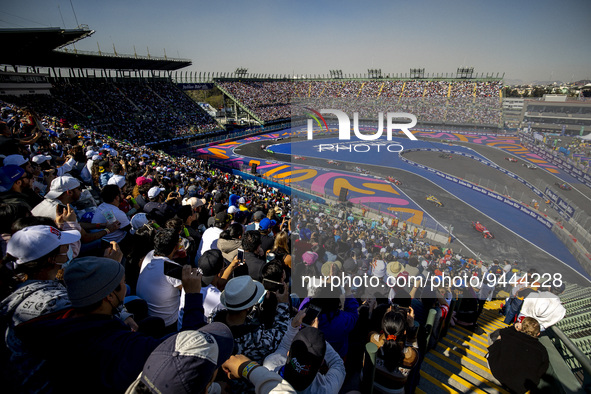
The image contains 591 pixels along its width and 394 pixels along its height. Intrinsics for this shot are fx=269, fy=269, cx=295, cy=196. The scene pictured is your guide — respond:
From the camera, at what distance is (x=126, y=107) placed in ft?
128

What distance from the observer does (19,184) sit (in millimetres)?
4020

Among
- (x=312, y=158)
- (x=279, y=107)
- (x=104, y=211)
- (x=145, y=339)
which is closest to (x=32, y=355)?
(x=145, y=339)

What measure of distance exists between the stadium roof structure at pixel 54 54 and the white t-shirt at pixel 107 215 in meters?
27.0

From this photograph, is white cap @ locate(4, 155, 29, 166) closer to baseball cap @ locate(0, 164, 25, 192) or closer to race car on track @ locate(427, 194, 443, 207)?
baseball cap @ locate(0, 164, 25, 192)

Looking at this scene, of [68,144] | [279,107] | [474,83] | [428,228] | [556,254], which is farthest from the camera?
[279,107]

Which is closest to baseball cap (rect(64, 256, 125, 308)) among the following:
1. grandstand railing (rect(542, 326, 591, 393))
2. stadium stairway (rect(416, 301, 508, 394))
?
stadium stairway (rect(416, 301, 508, 394))

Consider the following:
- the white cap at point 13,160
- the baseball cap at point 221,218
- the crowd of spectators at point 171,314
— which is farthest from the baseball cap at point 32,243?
the white cap at point 13,160

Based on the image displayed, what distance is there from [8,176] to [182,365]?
455 centimetres

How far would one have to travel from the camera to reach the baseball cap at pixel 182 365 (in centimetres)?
135

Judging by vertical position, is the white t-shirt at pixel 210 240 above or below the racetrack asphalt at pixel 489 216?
above

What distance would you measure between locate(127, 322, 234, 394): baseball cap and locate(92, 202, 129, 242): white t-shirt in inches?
131

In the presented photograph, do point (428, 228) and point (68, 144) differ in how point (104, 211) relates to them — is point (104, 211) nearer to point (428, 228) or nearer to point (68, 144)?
point (68, 144)

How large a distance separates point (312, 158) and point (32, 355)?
3259 centimetres

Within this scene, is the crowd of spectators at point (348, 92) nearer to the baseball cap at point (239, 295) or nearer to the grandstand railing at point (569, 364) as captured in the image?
the grandstand railing at point (569, 364)
